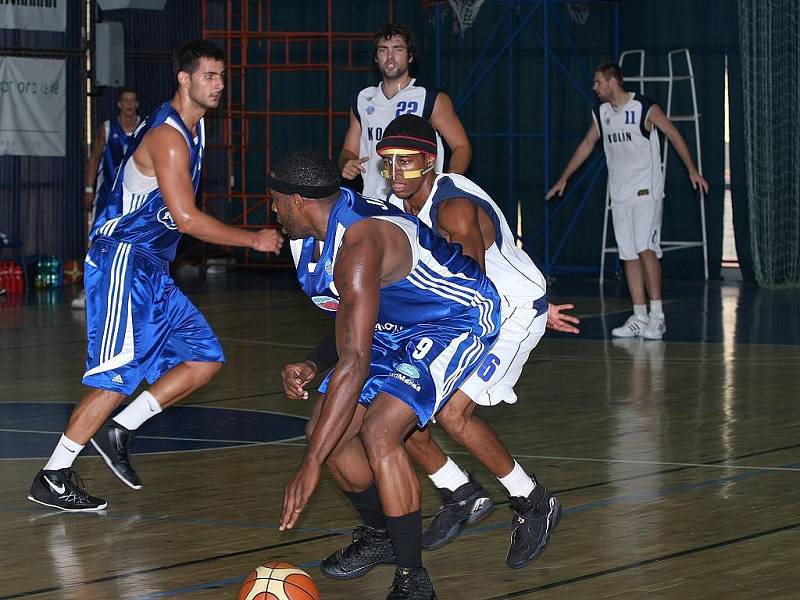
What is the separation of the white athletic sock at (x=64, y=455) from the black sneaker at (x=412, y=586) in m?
2.02

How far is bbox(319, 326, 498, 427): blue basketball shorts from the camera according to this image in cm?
483

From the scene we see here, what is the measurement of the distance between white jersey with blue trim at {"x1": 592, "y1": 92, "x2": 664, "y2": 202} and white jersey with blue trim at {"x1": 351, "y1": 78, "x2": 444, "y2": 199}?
332 cm

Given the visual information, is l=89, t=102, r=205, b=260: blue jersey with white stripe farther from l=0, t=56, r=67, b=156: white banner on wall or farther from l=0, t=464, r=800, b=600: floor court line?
l=0, t=56, r=67, b=156: white banner on wall

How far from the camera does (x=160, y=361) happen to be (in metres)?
6.54

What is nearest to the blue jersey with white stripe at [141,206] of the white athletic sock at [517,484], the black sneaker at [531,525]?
the white athletic sock at [517,484]

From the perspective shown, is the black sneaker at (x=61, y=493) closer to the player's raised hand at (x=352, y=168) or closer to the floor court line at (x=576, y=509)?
the floor court line at (x=576, y=509)

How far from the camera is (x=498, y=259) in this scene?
5734 millimetres

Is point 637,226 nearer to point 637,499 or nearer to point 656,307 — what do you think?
point 656,307

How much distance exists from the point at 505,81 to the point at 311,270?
45.8 ft

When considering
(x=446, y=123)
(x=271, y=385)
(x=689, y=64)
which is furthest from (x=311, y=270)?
(x=689, y=64)

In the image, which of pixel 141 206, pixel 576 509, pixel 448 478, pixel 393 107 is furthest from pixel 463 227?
pixel 393 107

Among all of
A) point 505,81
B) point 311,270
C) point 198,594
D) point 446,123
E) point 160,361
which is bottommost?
point 198,594

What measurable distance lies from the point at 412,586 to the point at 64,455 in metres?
2.12

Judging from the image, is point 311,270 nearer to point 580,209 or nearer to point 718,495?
point 718,495
